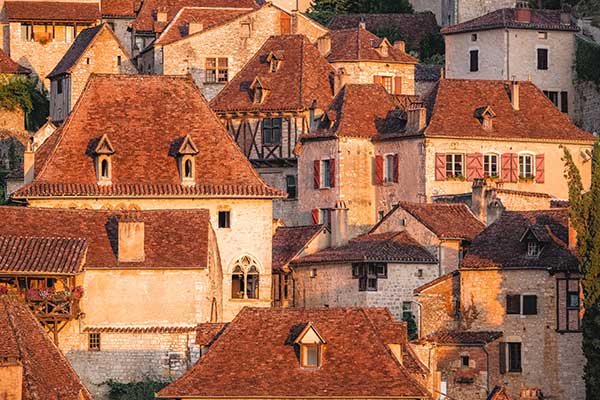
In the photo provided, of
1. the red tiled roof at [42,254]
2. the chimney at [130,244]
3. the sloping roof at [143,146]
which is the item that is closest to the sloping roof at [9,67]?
the sloping roof at [143,146]

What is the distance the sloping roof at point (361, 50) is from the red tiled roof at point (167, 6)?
929 cm

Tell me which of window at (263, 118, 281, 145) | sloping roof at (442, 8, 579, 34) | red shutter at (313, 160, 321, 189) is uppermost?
sloping roof at (442, 8, 579, 34)

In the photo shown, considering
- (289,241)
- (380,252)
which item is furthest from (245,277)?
(289,241)

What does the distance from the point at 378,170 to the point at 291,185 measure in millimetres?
5548

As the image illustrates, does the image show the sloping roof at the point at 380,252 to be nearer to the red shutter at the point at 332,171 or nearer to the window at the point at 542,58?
the red shutter at the point at 332,171

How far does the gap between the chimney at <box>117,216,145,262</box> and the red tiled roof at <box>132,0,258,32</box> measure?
4672cm

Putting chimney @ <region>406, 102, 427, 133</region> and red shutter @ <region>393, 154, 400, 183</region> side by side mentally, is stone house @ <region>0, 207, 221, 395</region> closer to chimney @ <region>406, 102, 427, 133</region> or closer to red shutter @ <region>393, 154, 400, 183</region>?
chimney @ <region>406, 102, 427, 133</region>

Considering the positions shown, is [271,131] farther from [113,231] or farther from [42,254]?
[42,254]

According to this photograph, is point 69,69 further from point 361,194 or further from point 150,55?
point 361,194

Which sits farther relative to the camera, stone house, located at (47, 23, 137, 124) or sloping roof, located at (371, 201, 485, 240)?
stone house, located at (47, 23, 137, 124)

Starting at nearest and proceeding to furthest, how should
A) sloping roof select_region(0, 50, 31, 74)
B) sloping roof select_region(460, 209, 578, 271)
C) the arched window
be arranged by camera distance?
the arched window
sloping roof select_region(460, 209, 578, 271)
sloping roof select_region(0, 50, 31, 74)

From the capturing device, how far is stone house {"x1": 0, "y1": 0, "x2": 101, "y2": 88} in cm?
13388

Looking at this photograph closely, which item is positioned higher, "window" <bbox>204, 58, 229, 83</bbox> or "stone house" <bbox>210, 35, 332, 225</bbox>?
"window" <bbox>204, 58, 229, 83</bbox>

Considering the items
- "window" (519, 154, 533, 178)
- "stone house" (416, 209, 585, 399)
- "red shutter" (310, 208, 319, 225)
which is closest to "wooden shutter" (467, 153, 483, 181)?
"window" (519, 154, 533, 178)
